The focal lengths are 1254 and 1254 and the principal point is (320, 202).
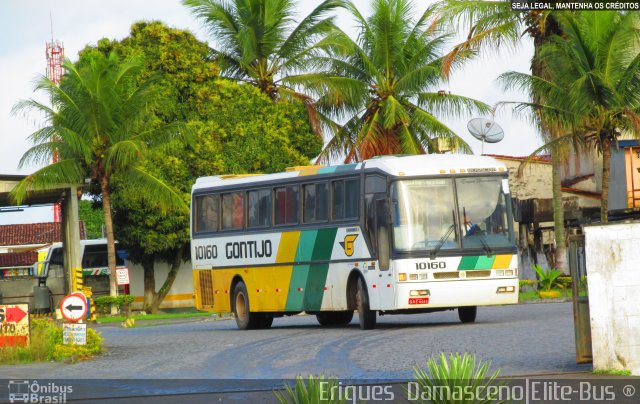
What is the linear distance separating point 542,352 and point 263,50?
32.3 meters

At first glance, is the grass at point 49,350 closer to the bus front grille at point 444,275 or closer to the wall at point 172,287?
the bus front grille at point 444,275

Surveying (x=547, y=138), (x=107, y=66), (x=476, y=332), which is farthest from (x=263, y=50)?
(x=476, y=332)

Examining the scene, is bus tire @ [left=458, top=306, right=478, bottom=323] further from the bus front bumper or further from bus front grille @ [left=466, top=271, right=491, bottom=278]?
bus front grille @ [left=466, top=271, right=491, bottom=278]

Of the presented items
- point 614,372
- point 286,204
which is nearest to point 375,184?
point 286,204

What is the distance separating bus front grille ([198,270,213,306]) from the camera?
28.4 meters

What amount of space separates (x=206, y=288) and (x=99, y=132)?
14864mm

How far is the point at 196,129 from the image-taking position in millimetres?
47375

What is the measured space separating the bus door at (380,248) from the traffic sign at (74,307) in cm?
576

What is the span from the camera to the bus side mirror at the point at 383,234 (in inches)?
887

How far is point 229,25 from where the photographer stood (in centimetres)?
4766

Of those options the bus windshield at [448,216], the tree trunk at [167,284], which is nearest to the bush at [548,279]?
the bus windshield at [448,216]

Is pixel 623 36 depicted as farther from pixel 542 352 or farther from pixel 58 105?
pixel 542 352

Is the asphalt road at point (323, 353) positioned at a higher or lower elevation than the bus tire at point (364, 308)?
lower

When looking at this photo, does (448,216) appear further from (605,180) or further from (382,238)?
(605,180)
